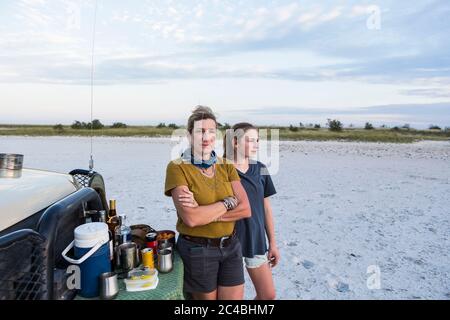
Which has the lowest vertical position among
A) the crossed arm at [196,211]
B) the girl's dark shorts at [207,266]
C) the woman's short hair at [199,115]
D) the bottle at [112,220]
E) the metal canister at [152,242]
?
the girl's dark shorts at [207,266]

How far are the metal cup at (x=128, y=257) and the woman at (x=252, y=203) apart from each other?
3.21ft

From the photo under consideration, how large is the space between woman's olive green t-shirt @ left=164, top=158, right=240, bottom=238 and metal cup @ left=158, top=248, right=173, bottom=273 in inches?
9.8

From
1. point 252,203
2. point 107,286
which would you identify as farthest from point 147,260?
point 252,203

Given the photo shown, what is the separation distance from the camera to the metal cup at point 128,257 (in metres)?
2.39

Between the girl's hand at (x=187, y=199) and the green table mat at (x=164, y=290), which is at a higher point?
the girl's hand at (x=187, y=199)

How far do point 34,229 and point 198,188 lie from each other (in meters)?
1.16

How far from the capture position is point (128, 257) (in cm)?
241

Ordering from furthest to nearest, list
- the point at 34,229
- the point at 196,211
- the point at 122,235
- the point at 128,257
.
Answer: the point at 122,235 → the point at 196,211 → the point at 128,257 → the point at 34,229

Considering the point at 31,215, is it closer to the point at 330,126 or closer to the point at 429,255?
the point at 429,255

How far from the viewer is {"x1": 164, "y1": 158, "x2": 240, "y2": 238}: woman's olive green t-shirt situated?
2.61m

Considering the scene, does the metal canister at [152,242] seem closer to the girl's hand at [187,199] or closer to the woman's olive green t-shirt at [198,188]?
the woman's olive green t-shirt at [198,188]

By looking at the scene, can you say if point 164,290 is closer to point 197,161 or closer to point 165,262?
point 165,262

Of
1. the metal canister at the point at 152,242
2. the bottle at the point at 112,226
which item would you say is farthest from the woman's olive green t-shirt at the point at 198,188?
the bottle at the point at 112,226

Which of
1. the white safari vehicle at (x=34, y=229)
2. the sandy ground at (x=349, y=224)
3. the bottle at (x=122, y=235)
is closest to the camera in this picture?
the white safari vehicle at (x=34, y=229)
